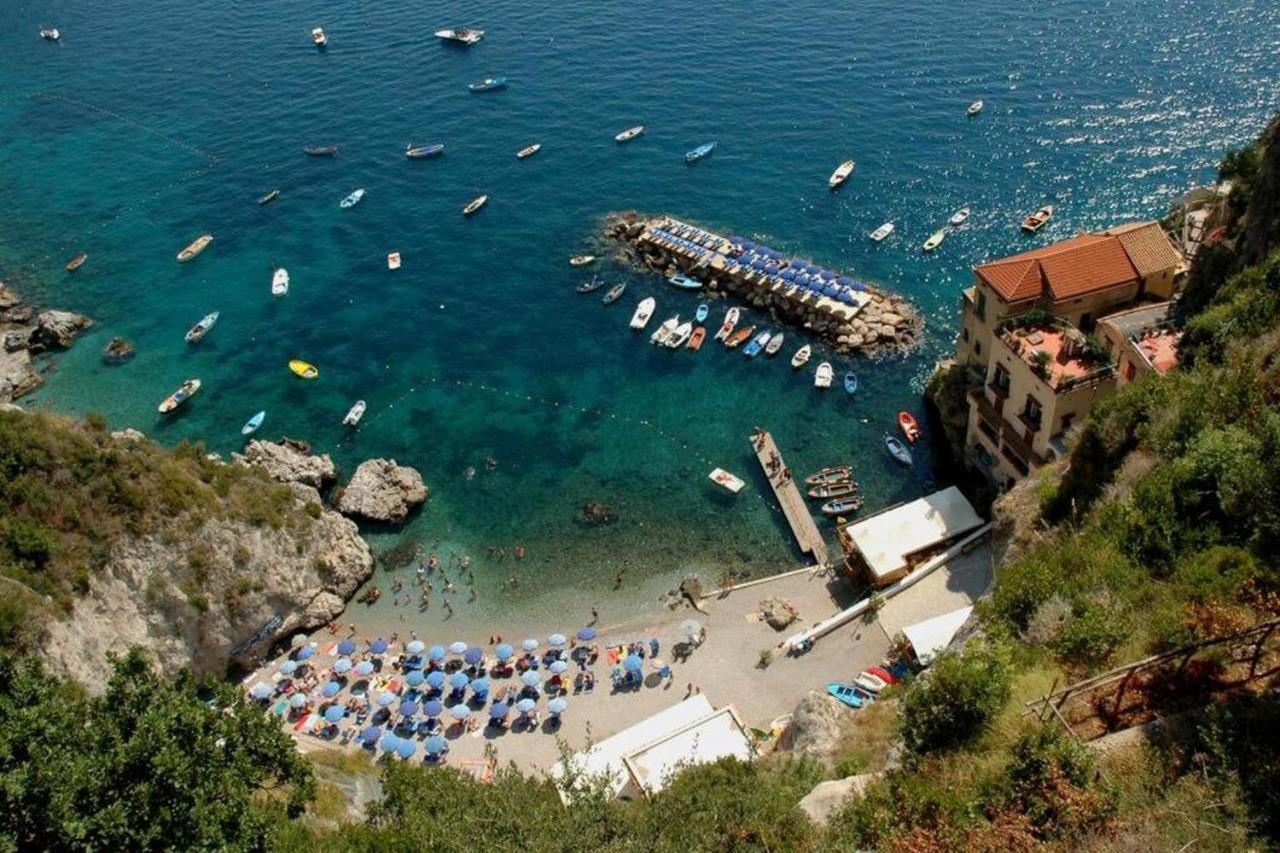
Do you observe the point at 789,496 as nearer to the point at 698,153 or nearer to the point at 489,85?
the point at 698,153

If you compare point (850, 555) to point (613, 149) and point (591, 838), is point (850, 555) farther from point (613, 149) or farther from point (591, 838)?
point (613, 149)

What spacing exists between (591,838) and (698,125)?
8263cm

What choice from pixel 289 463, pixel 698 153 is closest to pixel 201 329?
pixel 289 463

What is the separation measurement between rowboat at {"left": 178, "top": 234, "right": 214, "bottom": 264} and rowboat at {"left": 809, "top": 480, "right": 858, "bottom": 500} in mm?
62870

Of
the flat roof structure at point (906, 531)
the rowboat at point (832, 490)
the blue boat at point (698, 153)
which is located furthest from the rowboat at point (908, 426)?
the blue boat at point (698, 153)

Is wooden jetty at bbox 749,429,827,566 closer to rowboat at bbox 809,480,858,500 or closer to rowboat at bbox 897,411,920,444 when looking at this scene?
rowboat at bbox 809,480,858,500

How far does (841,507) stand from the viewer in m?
57.7

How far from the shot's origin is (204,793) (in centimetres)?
2747

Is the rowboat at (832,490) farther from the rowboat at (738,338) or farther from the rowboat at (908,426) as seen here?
the rowboat at (738,338)

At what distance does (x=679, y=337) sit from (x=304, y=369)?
29.8 metres

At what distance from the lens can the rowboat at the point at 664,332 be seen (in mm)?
72188

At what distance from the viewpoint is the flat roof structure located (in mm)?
51531

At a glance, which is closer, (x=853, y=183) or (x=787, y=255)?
(x=787, y=255)

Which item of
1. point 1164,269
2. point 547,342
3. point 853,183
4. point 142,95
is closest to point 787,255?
point 853,183
